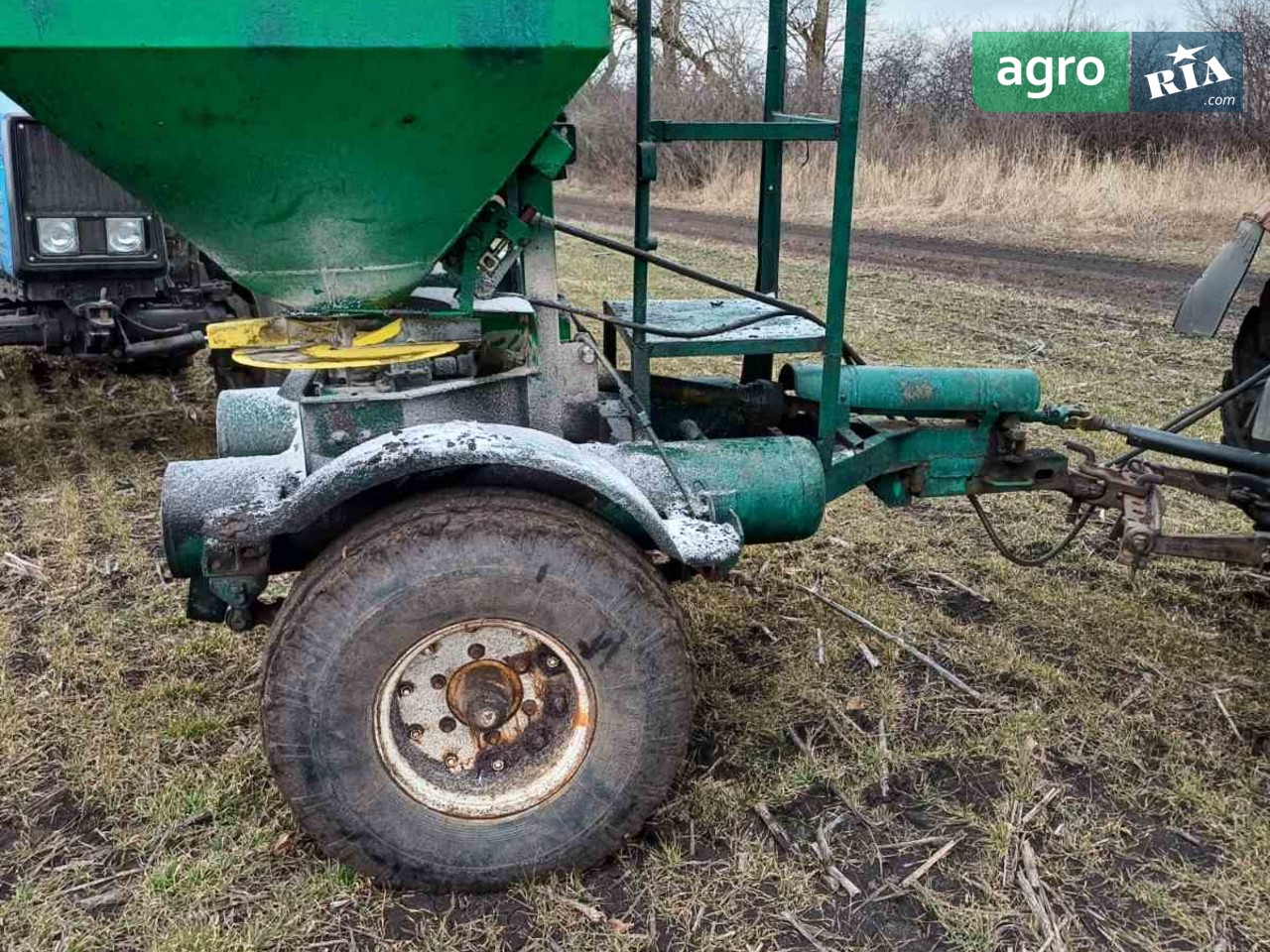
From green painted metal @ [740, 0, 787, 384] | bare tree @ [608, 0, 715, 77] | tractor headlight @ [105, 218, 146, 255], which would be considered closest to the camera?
green painted metal @ [740, 0, 787, 384]

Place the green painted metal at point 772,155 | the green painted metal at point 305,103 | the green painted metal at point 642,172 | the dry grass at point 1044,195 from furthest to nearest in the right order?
the dry grass at point 1044,195 → the green painted metal at point 772,155 → the green painted metal at point 642,172 → the green painted metal at point 305,103

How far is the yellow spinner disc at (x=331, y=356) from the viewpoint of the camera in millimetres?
2740

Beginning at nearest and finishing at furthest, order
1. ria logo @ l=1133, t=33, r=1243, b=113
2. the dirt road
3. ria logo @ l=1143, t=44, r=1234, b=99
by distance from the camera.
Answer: the dirt road
ria logo @ l=1133, t=33, r=1243, b=113
ria logo @ l=1143, t=44, r=1234, b=99

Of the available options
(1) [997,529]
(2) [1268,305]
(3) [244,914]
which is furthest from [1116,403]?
(3) [244,914]

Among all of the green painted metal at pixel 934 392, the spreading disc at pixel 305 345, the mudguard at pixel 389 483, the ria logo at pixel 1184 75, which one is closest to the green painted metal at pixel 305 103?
the spreading disc at pixel 305 345

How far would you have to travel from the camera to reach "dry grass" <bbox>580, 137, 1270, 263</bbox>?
526 inches

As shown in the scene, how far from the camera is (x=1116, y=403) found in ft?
20.7

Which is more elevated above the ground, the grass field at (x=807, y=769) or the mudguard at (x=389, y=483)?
the mudguard at (x=389, y=483)

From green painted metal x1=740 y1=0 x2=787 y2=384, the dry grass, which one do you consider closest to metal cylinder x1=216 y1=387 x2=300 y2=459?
green painted metal x1=740 y1=0 x2=787 y2=384

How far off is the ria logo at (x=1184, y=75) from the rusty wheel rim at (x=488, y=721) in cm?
1625

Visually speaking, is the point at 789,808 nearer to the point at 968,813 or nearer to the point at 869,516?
the point at 968,813

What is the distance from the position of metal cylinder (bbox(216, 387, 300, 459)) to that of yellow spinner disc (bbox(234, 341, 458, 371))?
52 cm

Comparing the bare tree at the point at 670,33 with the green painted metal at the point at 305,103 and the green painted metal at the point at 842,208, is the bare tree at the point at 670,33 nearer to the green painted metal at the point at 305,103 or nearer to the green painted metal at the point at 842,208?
the green painted metal at the point at 842,208

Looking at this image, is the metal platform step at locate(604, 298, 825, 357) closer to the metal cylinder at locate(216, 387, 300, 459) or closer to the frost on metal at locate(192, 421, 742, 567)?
the frost on metal at locate(192, 421, 742, 567)
